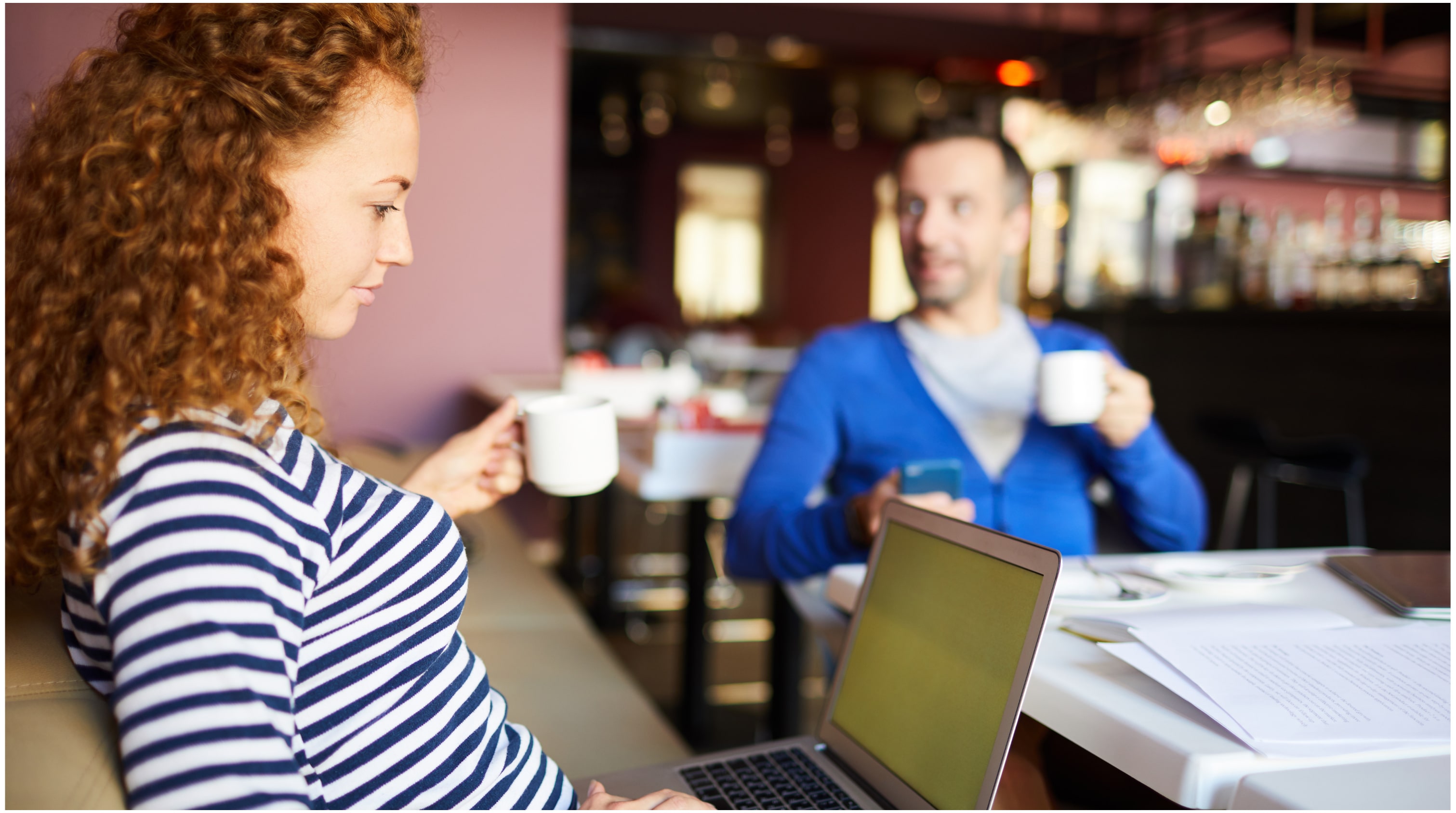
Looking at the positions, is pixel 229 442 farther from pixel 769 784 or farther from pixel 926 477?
pixel 926 477

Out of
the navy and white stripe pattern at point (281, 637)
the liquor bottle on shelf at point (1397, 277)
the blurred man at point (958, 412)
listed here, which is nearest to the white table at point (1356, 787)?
the navy and white stripe pattern at point (281, 637)

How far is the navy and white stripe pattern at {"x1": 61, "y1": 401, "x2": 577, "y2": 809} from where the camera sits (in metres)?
0.61

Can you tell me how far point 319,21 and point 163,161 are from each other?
16 cm

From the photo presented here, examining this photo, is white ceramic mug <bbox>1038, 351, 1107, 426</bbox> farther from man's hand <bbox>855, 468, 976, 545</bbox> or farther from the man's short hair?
the man's short hair

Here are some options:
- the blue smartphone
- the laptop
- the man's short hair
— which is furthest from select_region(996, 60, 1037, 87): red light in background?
the laptop

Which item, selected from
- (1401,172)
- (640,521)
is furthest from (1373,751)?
(1401,172)

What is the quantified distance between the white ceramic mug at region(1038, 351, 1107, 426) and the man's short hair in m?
0.44

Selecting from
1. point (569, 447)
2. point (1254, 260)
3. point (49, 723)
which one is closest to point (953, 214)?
point (569, 447)

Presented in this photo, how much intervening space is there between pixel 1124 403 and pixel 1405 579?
1.41 ft

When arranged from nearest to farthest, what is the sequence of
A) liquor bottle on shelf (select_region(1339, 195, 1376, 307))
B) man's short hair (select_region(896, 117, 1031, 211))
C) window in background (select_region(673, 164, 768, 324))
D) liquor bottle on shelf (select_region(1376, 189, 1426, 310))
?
1. man's short hair (select_region(896, 117, 1031, 211))
2. liquor bottle on shelf (select_region(1376, 189, 1426, 310))
3. liquor bottle on shelf (select_region(1339, 195, 1376, 307))
4. window in background (select_region(673, 164, 768, 324))

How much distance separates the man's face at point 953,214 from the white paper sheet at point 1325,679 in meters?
0.89

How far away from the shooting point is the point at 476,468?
1191 millimetres

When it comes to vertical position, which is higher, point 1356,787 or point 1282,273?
point 1282,273

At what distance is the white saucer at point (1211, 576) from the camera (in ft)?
3.83
